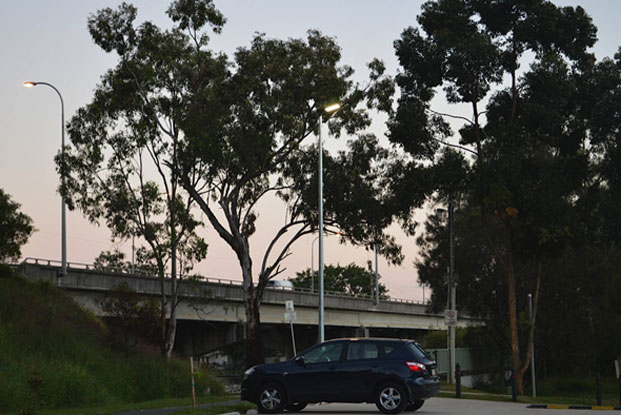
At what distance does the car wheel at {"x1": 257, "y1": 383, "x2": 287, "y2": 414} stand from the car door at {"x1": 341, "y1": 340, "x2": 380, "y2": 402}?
4.53 feet

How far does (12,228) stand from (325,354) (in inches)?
1180

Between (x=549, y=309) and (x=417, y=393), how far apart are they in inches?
1432

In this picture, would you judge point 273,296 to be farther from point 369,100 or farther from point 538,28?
point 538,28

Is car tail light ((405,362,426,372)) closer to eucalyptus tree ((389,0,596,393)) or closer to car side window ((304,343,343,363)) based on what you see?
car side window ((304,343,343,363))

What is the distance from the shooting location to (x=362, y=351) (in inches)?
755

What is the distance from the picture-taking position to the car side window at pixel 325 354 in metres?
19.3

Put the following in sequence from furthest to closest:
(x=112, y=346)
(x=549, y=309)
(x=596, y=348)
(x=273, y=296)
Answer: (x=273, y=296)
(x=549, y=309)
(x=596, y=348)
(x=112, y=346)

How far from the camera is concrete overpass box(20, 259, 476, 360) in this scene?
4341cm

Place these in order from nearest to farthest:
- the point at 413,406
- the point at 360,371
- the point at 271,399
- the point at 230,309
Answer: the point at 360,371 < the point at 271,399 < the point at 413,406 < the point at 230,309

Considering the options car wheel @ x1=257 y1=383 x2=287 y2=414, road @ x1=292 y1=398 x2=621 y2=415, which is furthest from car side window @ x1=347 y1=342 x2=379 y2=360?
car wheel @ x1=257 y1=383 x2=287 y2=414

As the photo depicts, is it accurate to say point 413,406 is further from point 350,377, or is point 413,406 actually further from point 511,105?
point 511,105

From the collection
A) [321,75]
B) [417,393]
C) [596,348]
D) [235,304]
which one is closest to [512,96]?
[321,75]

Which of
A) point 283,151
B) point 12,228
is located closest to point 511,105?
point 283,151

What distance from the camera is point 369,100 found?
42219 millimetres
